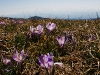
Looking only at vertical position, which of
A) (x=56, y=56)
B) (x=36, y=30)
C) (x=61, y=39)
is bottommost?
(x=56, y=56)

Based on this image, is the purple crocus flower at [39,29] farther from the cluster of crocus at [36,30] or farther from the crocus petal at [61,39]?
the crocus petal at [61,39]

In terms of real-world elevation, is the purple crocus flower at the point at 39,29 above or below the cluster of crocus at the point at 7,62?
above

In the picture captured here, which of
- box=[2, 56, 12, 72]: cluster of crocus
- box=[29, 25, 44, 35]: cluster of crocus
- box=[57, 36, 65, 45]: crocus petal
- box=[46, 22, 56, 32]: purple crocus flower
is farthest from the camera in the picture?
box=[46, 22, 56, 32]: purple crocus flower

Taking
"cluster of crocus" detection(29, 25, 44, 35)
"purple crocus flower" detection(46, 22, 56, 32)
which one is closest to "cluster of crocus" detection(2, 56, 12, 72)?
"cluster of crocus" detection(29, 25, 44, 35)

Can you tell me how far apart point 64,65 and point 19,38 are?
1.92m

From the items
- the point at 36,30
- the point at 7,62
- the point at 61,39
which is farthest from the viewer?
the point at 36,30

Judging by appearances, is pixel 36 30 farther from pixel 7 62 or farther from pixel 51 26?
pixel 7 62

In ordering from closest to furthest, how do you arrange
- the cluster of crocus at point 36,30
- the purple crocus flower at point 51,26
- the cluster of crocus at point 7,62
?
the cluster of crocus at point 7,62 → the cluster of crocus at point 36,30 → the purple crocus flower at point 51,26

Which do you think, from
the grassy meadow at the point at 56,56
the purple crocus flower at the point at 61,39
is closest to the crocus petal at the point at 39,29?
the grassy meadow at the point at 56,56

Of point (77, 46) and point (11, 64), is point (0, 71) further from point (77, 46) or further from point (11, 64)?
point (77, 46)

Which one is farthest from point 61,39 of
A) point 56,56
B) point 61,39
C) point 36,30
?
point 36,30

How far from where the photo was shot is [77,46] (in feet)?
16.0

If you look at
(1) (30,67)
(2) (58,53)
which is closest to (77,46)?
(2) (58,53)

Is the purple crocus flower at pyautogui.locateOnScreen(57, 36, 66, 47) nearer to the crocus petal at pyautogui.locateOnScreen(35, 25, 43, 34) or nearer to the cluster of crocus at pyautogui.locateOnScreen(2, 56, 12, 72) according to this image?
the crocus petal at pyautogui.locateOnScreen(35, 25, 43, 34)
